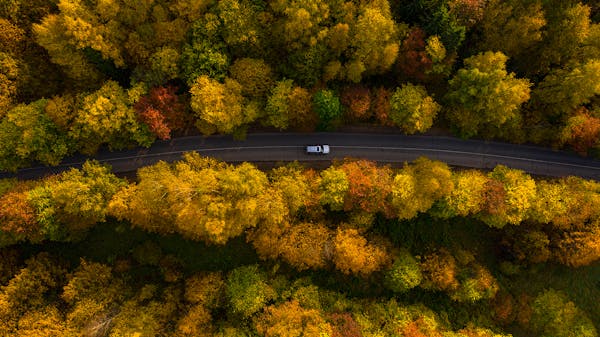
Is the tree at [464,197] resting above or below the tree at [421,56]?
below

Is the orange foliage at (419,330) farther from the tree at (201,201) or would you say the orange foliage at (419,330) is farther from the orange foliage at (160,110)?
the orange foliage at (160,110)

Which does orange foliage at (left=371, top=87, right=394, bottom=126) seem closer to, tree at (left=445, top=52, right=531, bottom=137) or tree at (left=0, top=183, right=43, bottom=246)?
tree at (left=445, top=52, right=531, bottom=137)

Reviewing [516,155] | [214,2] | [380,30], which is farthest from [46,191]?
[516,155]

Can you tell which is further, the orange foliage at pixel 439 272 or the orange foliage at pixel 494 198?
the orange foliage at pixel 439 272

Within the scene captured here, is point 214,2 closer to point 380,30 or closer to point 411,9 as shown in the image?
point 380,30

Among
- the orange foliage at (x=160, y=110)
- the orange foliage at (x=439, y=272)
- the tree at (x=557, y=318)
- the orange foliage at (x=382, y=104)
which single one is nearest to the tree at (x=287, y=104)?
the orange foliage at (x=382, y=104)

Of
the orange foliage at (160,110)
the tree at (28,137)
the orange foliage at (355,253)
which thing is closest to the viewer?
the tree at (28,137)

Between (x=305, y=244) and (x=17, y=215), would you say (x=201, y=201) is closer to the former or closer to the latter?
(x=305, y=244)
